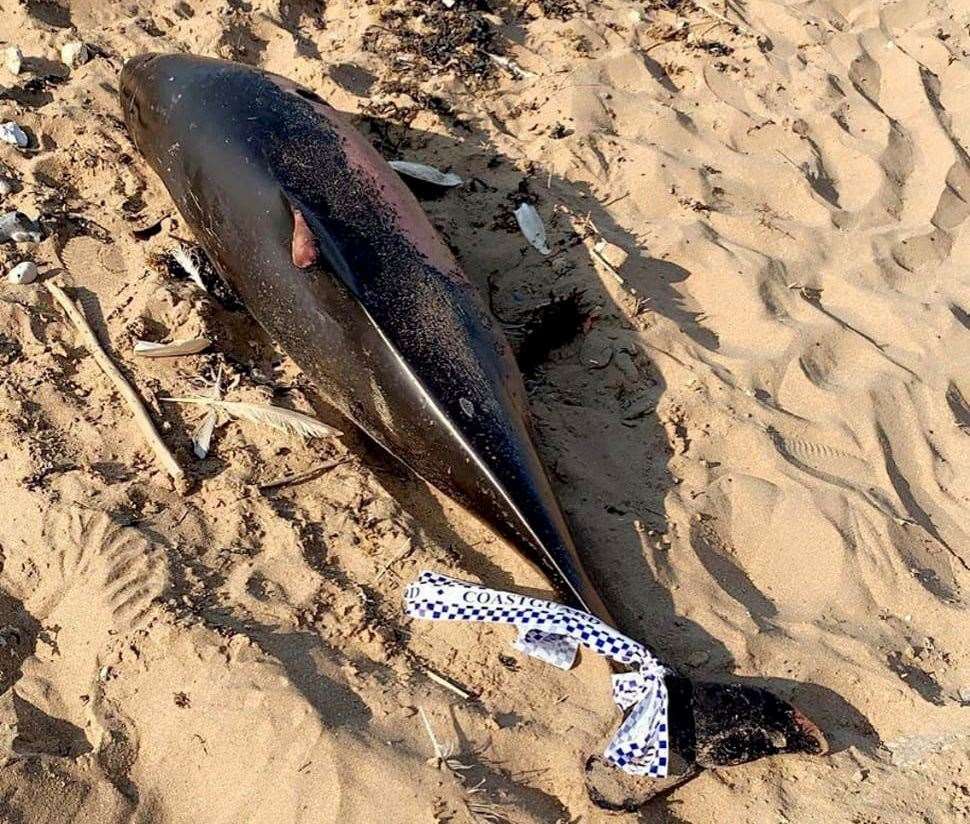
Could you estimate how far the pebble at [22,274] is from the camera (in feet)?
13.3

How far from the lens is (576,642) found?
119 inches

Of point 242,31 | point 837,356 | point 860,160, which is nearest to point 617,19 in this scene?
point 860,160

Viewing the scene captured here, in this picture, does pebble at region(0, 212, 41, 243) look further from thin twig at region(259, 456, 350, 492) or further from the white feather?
thin twig at region(259, 456, 350, 492)

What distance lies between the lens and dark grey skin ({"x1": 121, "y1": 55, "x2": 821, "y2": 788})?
3.15m

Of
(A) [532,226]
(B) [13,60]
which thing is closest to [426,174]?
(A) [532,226]

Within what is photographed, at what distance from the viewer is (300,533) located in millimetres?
3309

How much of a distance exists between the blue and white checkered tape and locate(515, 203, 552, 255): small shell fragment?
2139mm

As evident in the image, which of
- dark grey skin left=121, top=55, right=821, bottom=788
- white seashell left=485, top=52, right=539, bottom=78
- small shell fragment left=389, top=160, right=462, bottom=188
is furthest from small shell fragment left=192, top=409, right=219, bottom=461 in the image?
white seashell left=485, top=52, right=539, bottom=78

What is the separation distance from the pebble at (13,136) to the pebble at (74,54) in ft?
2.62

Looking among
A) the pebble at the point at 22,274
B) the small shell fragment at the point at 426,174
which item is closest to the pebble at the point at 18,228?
the pebble at the point at 22,274

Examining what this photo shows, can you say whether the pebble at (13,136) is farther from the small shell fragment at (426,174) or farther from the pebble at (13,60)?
the small shell fragment at (426,174)

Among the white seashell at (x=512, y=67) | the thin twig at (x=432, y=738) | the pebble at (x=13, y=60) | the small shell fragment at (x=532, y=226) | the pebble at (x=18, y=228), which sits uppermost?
the white seashell at (x=512, y=67)

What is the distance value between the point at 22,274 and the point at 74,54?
197cm

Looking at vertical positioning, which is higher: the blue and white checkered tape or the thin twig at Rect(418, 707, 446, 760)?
the blue and white checkered tape
